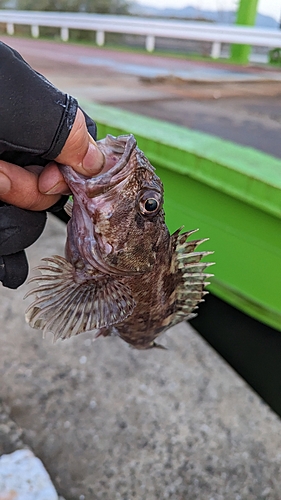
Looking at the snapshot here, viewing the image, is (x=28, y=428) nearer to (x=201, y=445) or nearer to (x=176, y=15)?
(x=201, y=445)

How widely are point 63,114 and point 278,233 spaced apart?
1.57 meters

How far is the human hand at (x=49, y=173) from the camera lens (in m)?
1.09

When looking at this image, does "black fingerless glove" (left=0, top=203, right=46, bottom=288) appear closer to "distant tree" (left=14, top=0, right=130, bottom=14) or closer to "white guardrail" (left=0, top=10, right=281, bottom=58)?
"white guardrail" (left=0, top=10, right=281, bottom=58)

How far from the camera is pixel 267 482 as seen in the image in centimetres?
203

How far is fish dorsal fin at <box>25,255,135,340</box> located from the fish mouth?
0.29m

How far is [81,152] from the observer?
111cm

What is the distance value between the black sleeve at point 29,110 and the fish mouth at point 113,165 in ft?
0.50

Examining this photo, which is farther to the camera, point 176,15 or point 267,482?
point 176,15

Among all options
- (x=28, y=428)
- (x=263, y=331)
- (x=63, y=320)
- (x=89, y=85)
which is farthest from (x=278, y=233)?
(x=89, y=85)

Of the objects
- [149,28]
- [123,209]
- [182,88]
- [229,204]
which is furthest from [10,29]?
[123,209]

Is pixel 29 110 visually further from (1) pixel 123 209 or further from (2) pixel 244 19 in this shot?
(2) pixel 244 19

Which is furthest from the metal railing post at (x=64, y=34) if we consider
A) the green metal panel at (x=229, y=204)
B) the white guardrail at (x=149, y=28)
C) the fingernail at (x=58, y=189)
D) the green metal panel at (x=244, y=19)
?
the fingernail at (x=58, y=189)

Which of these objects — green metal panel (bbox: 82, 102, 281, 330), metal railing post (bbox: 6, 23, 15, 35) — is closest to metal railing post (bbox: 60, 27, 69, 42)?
metal railing post (bbox: 6, 23, 15, 35)

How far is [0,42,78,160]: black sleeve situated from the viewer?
3.11ft
